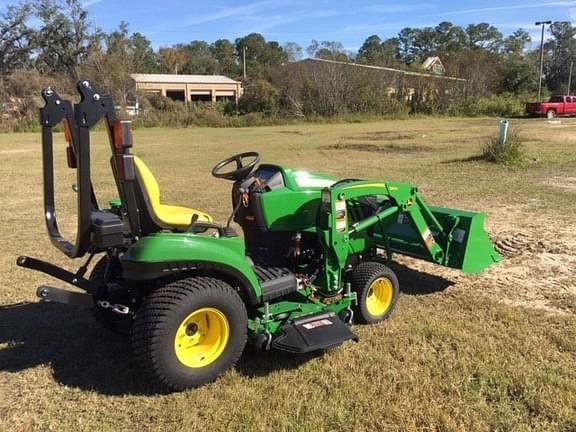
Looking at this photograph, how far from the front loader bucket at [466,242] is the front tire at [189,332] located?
224cm

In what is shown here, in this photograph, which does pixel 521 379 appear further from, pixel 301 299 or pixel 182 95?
pixel 182 95

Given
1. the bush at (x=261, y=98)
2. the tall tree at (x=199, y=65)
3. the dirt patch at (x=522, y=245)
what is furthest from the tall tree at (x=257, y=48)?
the dirt patch at (x=522, y=245)

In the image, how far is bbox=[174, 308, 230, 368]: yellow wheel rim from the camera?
307 cm

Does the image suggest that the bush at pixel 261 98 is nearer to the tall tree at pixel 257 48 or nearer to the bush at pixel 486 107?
the bush at pixel 486 107

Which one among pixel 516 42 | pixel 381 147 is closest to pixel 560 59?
pixel 516 42

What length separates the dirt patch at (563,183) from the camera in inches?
381

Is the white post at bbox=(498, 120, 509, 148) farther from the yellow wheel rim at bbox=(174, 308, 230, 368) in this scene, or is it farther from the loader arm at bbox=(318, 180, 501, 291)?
the yellow wheel rim at bbox=(174, 308, 230, 368)

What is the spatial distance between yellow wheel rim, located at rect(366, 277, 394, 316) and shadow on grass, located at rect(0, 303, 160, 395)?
1.76 meters

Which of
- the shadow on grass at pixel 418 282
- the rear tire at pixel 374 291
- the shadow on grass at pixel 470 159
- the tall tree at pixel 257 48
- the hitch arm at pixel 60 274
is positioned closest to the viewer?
the hitch arm at pixel 60 274

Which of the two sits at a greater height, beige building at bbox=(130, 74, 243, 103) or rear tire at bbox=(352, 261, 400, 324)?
beige building at bbox=(130, 74, 243, 103)

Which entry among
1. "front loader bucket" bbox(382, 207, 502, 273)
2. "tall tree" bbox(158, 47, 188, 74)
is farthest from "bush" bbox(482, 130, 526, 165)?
"tall tree" bbox(158, 47, 188, 74)

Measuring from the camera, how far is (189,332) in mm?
3135

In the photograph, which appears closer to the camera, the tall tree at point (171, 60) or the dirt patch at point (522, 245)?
the dirt patch at point (522, 245)

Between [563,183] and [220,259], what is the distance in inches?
355
